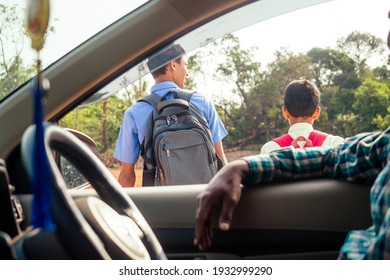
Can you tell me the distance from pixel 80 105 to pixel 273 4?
0.46 meters

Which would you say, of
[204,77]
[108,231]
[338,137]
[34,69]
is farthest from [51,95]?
[204,77]

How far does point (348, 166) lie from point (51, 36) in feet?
2.22

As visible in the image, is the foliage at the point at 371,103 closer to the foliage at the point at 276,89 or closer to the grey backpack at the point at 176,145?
the foliage at the point at 276,89

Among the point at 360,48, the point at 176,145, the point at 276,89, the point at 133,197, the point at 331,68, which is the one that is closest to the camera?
the point at 133,197

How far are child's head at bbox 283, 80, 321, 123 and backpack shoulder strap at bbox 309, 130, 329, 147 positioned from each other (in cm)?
10

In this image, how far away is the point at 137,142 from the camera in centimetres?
195

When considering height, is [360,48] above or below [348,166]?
above

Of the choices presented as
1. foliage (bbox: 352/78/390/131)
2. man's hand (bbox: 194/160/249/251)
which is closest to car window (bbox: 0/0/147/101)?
man's hand (bbox: 194/160/249/251)

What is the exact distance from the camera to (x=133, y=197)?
4.56 feet

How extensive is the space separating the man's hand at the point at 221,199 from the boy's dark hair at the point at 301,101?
0.82 metres

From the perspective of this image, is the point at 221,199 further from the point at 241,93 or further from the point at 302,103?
the point at 241,93

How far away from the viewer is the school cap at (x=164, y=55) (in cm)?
111

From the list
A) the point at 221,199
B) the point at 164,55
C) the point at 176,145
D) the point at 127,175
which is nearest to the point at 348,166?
the point at 221,199

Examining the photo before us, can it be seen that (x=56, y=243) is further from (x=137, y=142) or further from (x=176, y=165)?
(x=137, y=142)
